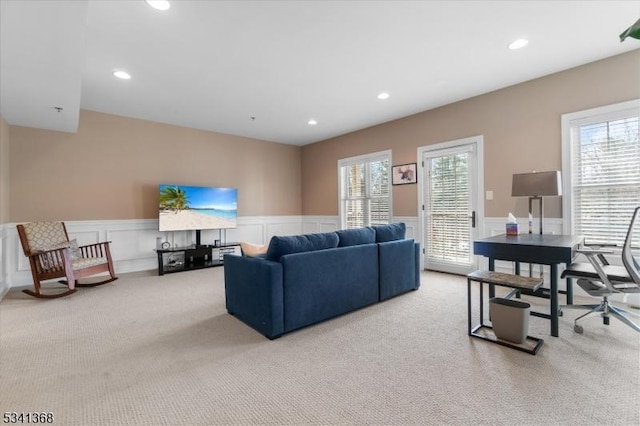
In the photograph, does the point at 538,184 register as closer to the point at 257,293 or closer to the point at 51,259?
the point at 257,293

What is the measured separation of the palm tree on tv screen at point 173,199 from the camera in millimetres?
5020

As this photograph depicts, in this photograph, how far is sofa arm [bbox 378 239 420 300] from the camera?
11.0ft

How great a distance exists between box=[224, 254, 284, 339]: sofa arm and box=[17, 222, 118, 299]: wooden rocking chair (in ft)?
7.63

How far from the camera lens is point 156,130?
5.29m

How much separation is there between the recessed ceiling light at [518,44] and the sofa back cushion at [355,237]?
2.34 metres

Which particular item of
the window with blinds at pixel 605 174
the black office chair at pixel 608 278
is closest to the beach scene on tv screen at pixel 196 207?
the black office chair at pixel 608 278

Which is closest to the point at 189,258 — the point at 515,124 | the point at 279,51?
the point at 279,51

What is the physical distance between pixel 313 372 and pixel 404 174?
4008 mm

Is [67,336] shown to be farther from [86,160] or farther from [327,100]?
[327,100]

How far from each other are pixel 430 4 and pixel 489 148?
250cm

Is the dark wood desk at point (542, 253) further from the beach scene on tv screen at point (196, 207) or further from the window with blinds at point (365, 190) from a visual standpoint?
the beach scene on tv screen at point (196, 207)

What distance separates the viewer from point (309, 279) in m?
2.64

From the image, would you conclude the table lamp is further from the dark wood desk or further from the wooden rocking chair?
the wooden rocking chair

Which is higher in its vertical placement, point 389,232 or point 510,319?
point 389,232
